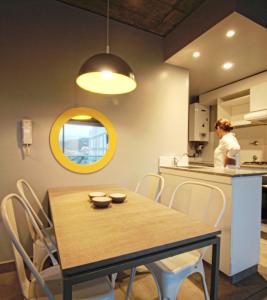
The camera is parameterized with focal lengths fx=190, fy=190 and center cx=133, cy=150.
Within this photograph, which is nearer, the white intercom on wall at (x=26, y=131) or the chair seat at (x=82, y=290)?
the chair seat at (x=82, y=290)

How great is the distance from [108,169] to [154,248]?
1533 mm

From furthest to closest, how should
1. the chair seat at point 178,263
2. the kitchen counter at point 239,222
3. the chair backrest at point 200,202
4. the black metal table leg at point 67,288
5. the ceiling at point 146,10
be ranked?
the ceiling at point 146,10
the chair backrest at point 200,202
the kitchen counter at point 239,222
the chair seat at point 178,263
the black metal table leg at point 67,288

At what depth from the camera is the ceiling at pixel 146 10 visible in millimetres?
2002

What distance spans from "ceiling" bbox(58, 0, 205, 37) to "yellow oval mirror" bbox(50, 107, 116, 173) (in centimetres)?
112

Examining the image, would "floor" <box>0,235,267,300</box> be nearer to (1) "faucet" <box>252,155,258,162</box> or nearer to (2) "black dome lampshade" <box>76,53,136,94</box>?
(2) "black dome lampshade" <box>76,53,136,94</box>

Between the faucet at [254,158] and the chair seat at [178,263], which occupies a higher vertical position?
the faucet at [254,158]

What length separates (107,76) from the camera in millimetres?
1729

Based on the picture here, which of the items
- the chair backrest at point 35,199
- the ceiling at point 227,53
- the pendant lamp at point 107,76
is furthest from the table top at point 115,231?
the ceiling at point 227,53

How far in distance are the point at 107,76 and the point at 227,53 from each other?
1578 mm

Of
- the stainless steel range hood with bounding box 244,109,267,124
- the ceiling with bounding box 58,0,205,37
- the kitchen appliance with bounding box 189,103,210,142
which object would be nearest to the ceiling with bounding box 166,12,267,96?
the ceiling with bounding box 58,0,205,37

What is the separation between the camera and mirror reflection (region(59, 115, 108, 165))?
6.80 feet

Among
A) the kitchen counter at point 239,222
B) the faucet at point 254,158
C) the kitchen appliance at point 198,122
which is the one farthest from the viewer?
the kitchen appliance at point 198,122

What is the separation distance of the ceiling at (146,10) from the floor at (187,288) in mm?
2693

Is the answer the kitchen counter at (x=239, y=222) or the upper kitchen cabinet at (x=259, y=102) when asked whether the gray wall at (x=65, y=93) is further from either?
the upper kitchen cabinet at (x=259, y=102)
